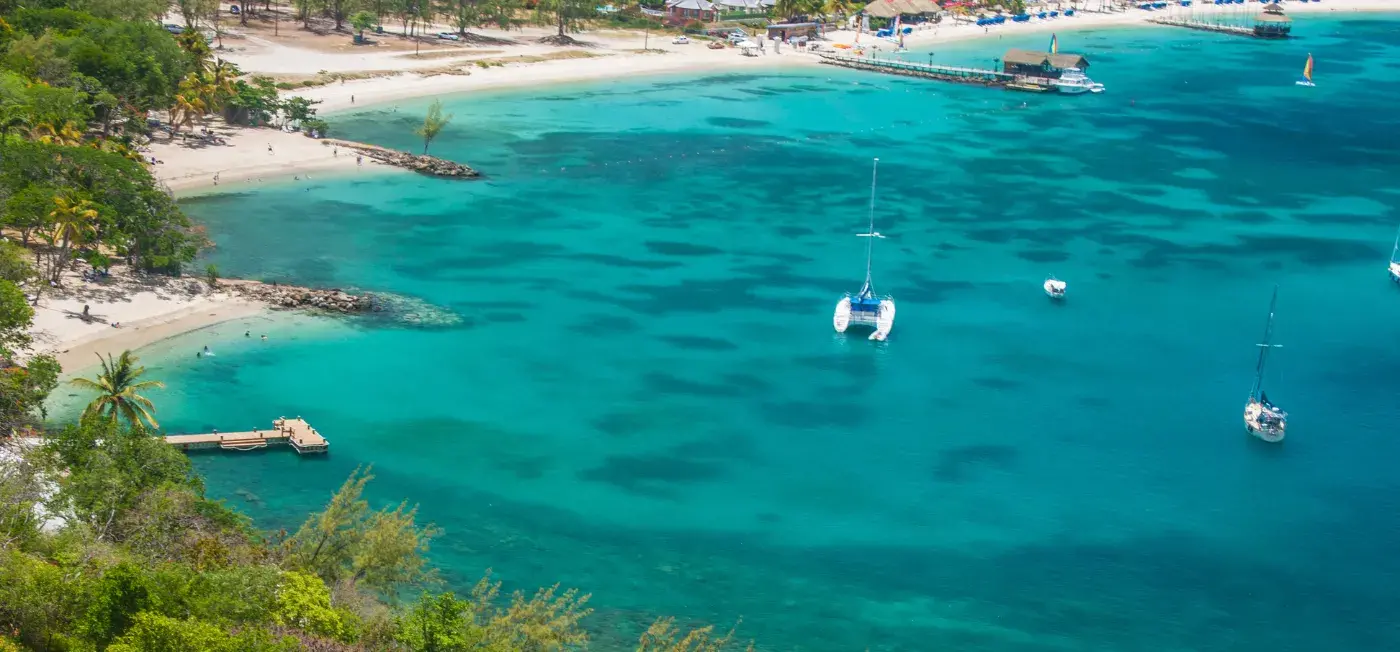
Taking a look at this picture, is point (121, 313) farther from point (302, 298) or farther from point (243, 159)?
point (243, 159)

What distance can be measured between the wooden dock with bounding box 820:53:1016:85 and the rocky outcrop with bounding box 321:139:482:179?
257ft

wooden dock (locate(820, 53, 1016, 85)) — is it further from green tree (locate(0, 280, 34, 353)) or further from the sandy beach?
green tree (locate(0, 280, 34, 353))

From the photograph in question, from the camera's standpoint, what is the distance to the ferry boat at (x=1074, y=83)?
528ft

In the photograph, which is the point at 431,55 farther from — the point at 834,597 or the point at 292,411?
the point at 834,597

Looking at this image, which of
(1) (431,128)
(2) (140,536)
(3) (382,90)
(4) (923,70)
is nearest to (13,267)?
(2) (140,536)

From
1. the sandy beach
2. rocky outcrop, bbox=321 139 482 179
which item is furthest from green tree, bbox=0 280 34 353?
rocky outcrop, bbox=321 139 482 179

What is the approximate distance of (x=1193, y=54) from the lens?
197125 millimetres

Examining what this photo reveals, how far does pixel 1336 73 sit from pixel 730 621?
164 metres

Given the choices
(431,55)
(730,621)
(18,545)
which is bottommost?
(730,621)

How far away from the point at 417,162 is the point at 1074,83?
88.6 meters

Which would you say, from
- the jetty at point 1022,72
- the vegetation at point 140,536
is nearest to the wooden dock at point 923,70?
the jetty at point 1022,72

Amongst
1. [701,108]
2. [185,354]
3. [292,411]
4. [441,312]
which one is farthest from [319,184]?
[701,108]

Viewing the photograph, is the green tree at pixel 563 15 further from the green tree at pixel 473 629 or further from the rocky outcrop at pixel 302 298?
the green tree at pixel 473 629

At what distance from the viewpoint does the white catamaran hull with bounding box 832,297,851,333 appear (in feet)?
252
